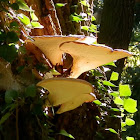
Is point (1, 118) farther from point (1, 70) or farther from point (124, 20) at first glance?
point (124, 20)

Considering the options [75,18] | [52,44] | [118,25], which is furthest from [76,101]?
[118,25]

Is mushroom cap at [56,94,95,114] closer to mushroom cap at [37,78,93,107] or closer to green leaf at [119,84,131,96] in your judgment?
mushroom cap at [37,78,93,107]

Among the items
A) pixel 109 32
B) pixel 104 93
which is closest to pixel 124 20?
pixel 109 32

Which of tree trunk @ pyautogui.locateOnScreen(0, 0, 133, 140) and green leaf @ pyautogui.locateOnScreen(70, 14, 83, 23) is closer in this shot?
tree trunk @ pyautogui.locateOnScreen(0, 0, 133, 140)

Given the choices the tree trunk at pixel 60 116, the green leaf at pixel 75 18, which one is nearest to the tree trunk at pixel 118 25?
the tree trunk at pixel 60 116

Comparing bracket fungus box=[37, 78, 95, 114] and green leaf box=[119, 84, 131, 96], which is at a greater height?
bracket fungus box=[37, 78, 95, 114]

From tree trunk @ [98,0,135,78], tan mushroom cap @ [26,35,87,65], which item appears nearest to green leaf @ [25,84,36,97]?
tan mushroom cap @ [26,35,87,65]

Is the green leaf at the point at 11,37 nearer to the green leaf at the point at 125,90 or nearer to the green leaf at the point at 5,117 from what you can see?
the green leaf at the point at 5,117

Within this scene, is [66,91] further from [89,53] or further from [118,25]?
[118,25]
